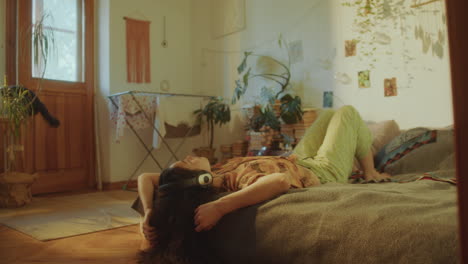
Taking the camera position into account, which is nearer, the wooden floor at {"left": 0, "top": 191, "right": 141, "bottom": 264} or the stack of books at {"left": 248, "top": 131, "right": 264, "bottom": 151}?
the wooden floor at {"left": 0, "top": 191, "right": 141, "bottom": 264}

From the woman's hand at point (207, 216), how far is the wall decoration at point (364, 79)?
2.31 m

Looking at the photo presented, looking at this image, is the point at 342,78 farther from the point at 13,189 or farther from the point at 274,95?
the point at 13,189

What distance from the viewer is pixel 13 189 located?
10.1 ft

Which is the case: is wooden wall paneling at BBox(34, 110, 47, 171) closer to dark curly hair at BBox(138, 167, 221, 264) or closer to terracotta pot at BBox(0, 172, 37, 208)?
terracotta pot at BBox(0, 172, 37, 208)

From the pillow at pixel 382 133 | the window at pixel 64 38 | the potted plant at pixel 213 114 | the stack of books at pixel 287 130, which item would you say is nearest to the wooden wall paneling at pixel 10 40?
the window at pixel 64 38

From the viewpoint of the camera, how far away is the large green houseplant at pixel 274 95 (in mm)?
3373

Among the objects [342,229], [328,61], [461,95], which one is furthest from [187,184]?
[328,61]

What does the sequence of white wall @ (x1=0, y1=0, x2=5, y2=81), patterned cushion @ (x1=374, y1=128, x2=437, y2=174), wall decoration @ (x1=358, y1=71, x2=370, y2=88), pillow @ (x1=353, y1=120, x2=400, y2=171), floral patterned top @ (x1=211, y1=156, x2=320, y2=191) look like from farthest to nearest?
white wall @ (x1=0, y1=0, x2=5, y2=81) → wall decoration @ (x1=358, y1=71, x2=370, y2=88) → pillow @ (x1=353, y1=120, x2=400, y2=171) → patterned cushion @ (x1=374, y1=128, x2=437, y2=174) → floral patterned top @ (x1=211, y1=156, x2=320, y2=191)

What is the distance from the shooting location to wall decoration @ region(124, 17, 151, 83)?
172 inches

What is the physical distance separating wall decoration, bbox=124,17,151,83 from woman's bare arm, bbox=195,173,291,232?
11.1 feet

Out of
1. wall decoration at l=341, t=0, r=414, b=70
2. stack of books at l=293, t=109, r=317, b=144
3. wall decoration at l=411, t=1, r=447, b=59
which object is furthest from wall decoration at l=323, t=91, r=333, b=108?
wall decoration at l=411, t=1, r=447, b=59

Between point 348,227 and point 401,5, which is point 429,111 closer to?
point 401,5

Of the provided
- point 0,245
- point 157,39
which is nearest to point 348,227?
point 0,245

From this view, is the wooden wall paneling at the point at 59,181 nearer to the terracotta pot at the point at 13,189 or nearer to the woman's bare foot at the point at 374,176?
the terracotta pot at the point at 13,189
